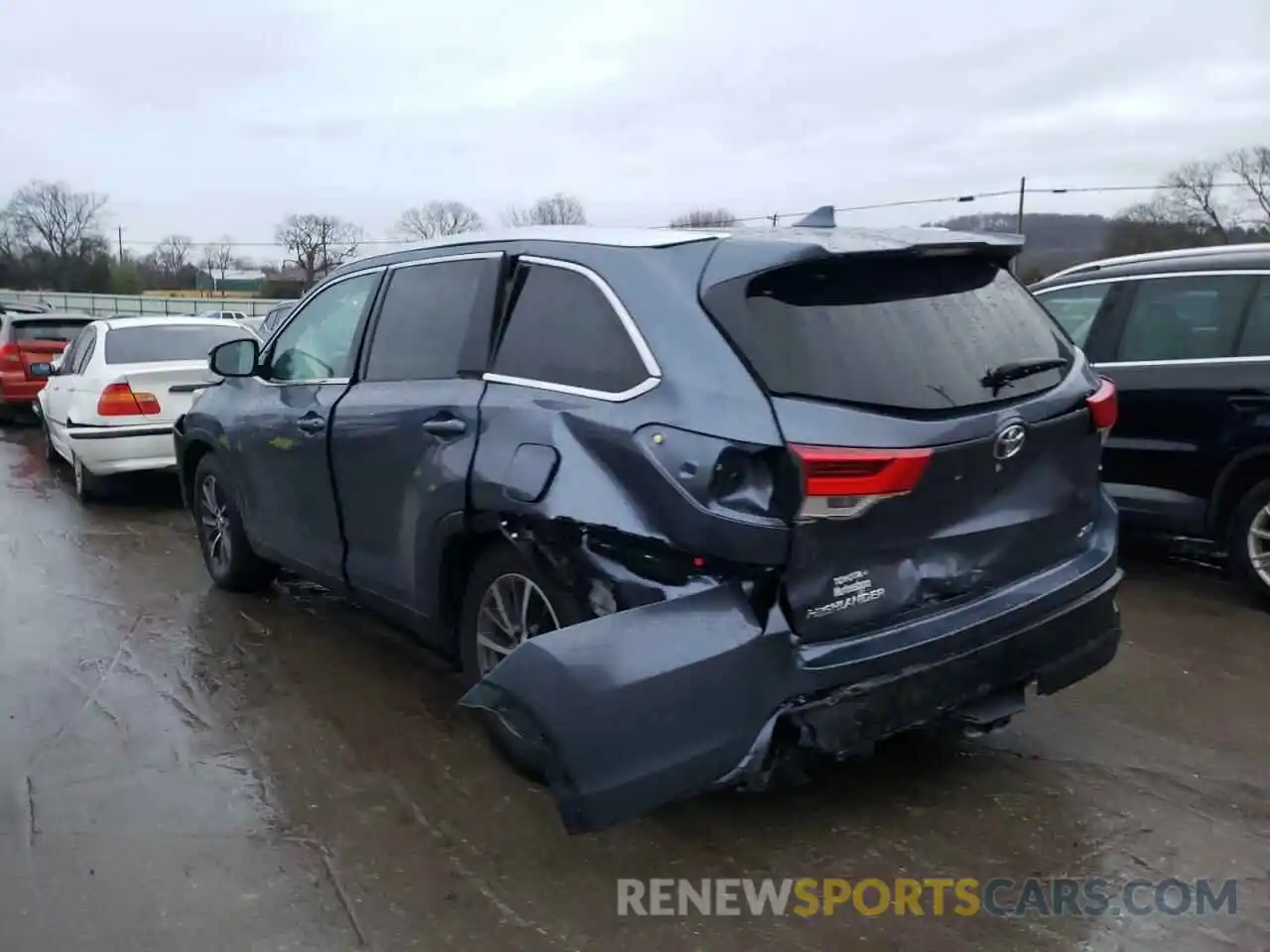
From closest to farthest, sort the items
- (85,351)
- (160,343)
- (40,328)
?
1. (160,343)
2. (85,351)
3. (40,328)

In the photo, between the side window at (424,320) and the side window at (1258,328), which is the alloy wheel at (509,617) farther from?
the side window at (1258,328)

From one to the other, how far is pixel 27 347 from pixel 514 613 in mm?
13355

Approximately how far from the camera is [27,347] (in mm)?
14641

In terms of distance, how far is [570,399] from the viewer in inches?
137

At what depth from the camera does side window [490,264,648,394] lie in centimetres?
340

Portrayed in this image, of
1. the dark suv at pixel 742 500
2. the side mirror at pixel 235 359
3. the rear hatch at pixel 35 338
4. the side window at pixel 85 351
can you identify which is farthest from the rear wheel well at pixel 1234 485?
the rear hatch at pixel 35 338

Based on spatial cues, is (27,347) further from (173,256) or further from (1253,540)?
(173,256)

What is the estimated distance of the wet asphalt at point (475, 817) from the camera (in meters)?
3.06

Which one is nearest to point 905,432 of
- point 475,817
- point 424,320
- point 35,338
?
point 475,817

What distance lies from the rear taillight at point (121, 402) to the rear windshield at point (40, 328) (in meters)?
6.67

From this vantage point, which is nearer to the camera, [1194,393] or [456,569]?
[456,569]

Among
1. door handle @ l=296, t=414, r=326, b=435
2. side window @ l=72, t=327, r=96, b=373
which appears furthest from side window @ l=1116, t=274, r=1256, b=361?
side window @ l=72, t=327, r=96, b=373

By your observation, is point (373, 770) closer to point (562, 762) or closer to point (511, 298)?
point (562, 762)

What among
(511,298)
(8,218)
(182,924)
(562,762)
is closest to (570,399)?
(511,298)
